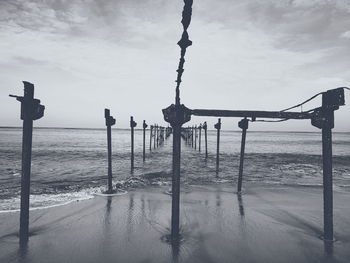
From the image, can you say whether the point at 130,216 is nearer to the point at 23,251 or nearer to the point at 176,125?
the point at 23,251

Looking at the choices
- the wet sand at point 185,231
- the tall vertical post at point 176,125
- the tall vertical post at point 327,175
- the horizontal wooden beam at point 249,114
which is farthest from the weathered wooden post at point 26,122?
the tall vertical post at point 327,175

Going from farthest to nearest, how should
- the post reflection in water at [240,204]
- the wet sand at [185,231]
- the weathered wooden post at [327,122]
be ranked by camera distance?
the post reflection in water at [240,204], the weathered wooden post at [327,122], the wet sand at [185,231]

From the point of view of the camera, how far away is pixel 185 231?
190 inches

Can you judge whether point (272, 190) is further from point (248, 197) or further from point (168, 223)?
point (168, 223)

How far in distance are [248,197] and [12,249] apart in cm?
584

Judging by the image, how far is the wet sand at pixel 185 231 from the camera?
3.90m

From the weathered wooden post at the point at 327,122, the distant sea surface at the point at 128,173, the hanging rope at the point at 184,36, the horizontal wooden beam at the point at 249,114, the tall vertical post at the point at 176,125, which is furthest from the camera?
the distant sea surface at the point at 128,173

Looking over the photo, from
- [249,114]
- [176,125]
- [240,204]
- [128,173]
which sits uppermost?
[249,114]

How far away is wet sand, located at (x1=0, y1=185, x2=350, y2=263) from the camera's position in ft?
12.8

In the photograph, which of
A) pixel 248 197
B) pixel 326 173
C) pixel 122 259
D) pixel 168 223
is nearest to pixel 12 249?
pixel 122 259

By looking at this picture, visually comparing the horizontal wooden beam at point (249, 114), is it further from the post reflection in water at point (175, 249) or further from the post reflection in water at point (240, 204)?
the post reflection in water at point (240, 204)

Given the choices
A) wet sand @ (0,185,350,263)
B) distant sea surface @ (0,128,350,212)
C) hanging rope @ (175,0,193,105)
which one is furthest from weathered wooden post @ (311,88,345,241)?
distant sea surface @ (0,128,350,212)

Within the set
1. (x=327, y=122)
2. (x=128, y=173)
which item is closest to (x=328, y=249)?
(x=327, y=122)

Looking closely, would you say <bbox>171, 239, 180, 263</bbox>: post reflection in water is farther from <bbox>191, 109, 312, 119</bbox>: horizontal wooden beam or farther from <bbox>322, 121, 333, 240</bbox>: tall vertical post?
<bbox>322, 121, 333, 240</bbox>: tall vertical post
